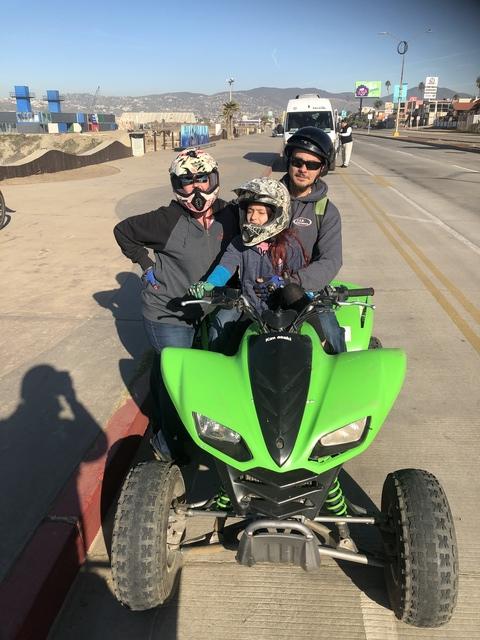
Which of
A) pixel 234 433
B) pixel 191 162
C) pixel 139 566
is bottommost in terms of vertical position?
pixel 139 566

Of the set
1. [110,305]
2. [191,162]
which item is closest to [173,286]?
[191,162]

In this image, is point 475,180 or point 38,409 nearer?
point 38,409

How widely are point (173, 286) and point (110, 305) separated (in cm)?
292

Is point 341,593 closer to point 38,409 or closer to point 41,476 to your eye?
point 41,476

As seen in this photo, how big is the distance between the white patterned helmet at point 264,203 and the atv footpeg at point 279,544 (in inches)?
60.7

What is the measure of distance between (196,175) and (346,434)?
6.39ft

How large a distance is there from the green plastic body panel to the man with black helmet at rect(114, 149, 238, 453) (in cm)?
108

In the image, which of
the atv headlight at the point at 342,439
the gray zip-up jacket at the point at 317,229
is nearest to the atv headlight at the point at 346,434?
the atv headlight at the point at 342,439

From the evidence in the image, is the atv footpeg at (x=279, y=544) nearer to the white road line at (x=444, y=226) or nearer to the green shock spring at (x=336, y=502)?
the green shock spring at (x=336, y=502)

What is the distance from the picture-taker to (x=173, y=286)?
372cm

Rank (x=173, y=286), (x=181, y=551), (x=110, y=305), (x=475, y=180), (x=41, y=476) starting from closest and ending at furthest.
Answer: (x=181, y=551) < (x=41, y=476) < (x=173, y=286) < (x=110, y=305) < (x=475, y=180)

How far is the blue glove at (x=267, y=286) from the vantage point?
3053mm

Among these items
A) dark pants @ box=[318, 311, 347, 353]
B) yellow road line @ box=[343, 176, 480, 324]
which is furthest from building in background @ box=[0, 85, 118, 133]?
dark pants @ box=[318, 311, 347, 353]

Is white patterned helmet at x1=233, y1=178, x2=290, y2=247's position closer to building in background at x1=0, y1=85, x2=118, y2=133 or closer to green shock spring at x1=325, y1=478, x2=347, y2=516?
green shock spring at x1=325, y1=478, x2=347, y2=516
